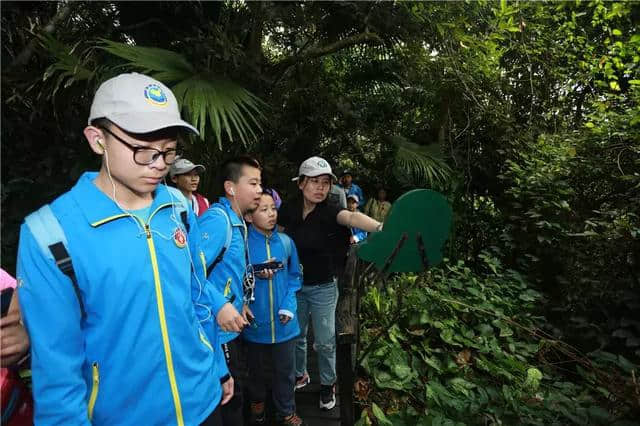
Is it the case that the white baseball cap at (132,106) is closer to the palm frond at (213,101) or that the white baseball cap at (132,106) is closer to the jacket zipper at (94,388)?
the jacket zipper at (94,388)

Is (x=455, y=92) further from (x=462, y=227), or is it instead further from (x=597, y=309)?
(x=597, y=309)

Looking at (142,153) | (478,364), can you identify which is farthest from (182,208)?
(478,364)

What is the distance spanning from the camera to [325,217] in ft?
7.54

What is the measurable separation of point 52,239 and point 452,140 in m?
5.33

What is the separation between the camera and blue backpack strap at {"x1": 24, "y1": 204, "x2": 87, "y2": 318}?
0.86 meters

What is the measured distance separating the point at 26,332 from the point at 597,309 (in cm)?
313

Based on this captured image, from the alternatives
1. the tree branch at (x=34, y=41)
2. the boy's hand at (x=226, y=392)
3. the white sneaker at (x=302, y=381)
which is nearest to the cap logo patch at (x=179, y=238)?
the boy's hand at (x=226, y=392)

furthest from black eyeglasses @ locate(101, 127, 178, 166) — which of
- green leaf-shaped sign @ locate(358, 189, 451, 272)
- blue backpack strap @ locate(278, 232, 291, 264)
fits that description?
blue backpack strap @ locate(278, 232, 291, 264)

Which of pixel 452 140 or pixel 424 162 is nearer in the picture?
pixel 424 162

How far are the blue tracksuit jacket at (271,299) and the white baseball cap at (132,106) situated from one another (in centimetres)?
119

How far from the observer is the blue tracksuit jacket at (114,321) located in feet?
2.82

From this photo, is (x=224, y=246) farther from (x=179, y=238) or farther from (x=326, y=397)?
(x=326, y=397)

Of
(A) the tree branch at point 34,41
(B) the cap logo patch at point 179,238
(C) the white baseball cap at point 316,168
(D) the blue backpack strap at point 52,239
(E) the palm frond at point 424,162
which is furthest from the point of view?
(E) the palm frond at point 424,162

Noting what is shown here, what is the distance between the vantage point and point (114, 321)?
3.15ft
